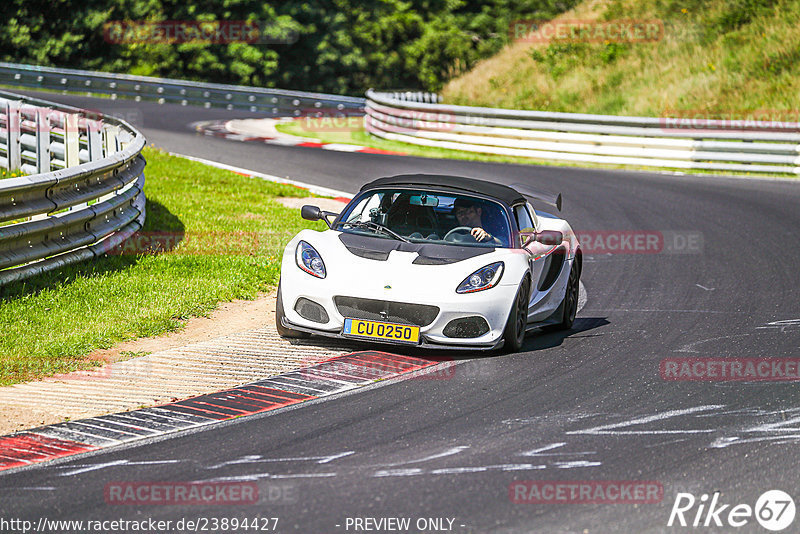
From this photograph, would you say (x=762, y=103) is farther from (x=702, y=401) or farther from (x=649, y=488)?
(x=649, y=488)

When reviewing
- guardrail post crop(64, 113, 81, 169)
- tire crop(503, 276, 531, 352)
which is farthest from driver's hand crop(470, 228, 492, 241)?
guardrail post crop(64, 113, 81, 169)

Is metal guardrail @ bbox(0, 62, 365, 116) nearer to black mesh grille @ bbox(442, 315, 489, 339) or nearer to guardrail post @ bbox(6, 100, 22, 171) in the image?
guardrail post @ bbox(6, 100, 22, 171)

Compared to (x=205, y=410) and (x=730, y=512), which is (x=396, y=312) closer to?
(x=205, y=410)

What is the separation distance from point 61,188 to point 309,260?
321cm

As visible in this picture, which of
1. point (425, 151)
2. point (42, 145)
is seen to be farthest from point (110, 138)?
point (425, 151)

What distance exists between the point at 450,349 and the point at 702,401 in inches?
80.7

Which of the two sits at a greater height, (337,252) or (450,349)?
(337,252)

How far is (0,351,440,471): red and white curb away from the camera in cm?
606

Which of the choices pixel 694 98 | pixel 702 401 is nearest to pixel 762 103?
pixel 694 98

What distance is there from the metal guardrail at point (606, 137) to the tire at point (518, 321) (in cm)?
1521

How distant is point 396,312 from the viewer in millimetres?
8188

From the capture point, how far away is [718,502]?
5250mm

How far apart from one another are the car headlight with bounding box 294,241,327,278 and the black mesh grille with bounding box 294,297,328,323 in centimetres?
23

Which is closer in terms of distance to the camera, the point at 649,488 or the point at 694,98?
the point at 649,488
